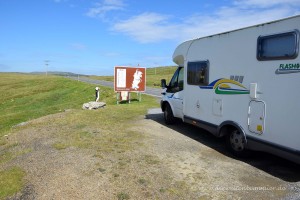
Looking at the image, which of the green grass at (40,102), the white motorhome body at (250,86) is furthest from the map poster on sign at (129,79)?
the white motorhome body at (250,86)

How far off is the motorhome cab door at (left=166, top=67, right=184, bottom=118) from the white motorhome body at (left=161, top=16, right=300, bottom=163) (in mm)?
788

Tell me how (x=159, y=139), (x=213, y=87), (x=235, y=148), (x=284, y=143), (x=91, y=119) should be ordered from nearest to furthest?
(x=284, y=143), (x=235, y=148), (x=213, y=87), (x=159, y=139), (x=91, y=119)

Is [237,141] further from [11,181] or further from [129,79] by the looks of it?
[129,79]

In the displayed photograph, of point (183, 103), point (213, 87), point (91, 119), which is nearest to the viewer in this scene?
point (213, 87)

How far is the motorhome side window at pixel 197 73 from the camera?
8.98 metres

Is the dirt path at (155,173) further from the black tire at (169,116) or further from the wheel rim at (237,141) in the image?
the black tire at (169,116)

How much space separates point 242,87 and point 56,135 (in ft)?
21.0

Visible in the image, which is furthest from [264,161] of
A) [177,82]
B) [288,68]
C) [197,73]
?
[177,82]

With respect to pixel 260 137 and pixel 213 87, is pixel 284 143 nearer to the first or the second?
pixel 260 137

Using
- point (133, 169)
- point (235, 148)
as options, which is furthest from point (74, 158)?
point (235, 148)

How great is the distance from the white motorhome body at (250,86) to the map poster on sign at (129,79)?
33.6 feet

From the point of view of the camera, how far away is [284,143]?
6.27m

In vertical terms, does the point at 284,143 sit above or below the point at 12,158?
above

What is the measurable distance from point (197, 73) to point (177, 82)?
192 cm
